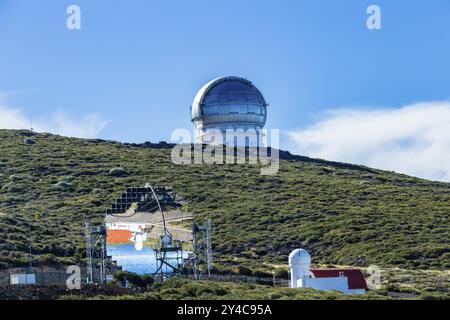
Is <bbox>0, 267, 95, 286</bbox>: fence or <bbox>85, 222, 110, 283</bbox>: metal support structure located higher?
<bbox>85, 222, 110, 283</bbox>: metal support structure

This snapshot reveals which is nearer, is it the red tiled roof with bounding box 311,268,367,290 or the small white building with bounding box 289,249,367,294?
the small white building with bounding box 289,249,367,294

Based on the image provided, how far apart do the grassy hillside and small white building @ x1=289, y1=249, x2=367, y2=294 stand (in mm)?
9864

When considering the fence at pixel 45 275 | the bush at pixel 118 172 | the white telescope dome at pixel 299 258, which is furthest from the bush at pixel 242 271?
the bush at pixel 118 172

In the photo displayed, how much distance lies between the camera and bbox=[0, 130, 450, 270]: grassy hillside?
62.7 m

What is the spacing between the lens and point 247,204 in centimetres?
7762

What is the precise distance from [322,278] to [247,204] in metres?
30.4

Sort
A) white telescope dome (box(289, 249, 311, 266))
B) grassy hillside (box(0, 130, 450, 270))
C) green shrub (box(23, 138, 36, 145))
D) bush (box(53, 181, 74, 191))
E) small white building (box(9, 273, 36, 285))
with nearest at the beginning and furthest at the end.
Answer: small white building (box(9, 273, 36, 285))
white telescope dome (box(289, 249, 311, 266))
grassy hillside (box(0, 130, 450, 270))
bush (box(53, 181, 74, 191))
green shrub (box(23, 138, 36, 145))

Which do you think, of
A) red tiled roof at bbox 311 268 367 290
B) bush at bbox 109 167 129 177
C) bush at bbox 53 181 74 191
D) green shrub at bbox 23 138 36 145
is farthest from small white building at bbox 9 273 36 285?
green shrub at bbox 23 138 36 145

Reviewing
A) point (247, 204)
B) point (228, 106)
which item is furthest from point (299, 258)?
point (228, 106)

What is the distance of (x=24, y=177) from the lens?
85.1m

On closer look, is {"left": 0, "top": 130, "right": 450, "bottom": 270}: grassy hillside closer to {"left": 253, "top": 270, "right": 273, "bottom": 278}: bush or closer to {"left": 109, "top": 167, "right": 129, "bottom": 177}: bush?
{"left": 109, "top": 167, "right": 129, "bottom": 177}: bush
